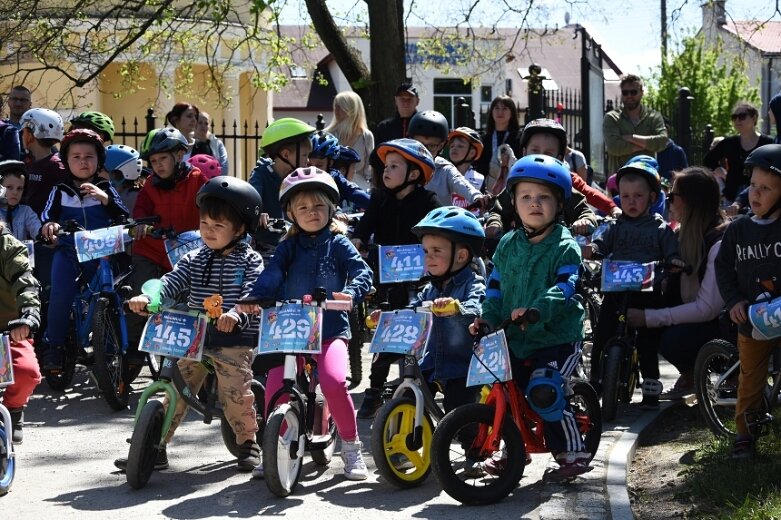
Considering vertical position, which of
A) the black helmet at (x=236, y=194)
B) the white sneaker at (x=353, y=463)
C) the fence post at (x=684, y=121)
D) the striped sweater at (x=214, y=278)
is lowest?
the white sneaker at (x=353, y=463)

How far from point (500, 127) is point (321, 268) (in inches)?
223

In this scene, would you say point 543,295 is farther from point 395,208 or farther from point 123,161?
point 123,161

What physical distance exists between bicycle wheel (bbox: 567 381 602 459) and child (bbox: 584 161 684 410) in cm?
191

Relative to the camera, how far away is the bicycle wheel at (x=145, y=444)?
22.6 feet

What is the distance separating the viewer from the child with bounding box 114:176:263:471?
7.39 metres

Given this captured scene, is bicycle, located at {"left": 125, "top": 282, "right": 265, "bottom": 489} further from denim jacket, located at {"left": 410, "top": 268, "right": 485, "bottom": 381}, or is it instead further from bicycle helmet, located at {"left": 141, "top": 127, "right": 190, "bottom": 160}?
bicycle helmet, located at {"left": 141, "top": 127, "right": 190, "bottom": 160}

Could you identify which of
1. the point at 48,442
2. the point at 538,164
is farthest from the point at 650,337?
the point at 48,442

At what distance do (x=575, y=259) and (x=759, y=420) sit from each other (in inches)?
56.1

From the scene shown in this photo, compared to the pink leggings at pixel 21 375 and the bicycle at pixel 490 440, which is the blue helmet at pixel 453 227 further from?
the pink leggings at pixel 21 375

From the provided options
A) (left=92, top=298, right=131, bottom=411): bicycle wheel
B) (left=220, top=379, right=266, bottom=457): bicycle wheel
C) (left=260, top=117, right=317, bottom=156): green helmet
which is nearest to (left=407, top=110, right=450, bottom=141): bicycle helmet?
(left=260, top=117, right=317, bottom=156): green helmet

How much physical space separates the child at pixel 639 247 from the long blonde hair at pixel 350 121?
377 centimetres

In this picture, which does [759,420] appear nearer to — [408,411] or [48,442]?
[408,411]

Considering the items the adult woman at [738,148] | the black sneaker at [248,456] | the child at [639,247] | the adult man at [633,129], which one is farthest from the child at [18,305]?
the adult woman at [738,148]

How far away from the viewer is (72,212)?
10.2m
